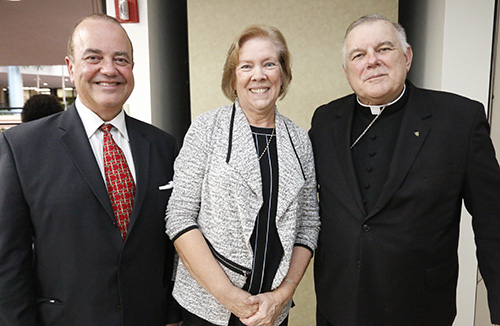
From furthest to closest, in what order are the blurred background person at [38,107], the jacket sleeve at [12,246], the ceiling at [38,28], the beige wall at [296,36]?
the ceiling at [38,28], the beige wall at [296,36], the blurred background person at [38,107], the jacket sleeve at [12,246]

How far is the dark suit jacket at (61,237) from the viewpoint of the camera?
122 centimetres

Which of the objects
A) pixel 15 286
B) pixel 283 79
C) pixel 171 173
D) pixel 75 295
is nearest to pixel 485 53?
pixel 283 79

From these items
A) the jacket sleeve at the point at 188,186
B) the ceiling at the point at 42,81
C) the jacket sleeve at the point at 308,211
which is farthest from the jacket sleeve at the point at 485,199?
the ceiling at the point at 42,81

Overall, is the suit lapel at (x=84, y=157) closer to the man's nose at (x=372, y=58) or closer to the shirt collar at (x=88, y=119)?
the shirt collar at (x=88, y=119)

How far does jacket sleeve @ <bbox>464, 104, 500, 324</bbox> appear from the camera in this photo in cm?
138

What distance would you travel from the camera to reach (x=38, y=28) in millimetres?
2932

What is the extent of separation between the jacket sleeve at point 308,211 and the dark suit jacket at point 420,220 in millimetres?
86

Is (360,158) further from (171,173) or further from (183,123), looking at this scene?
(183,123)

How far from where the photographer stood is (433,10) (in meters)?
2.38

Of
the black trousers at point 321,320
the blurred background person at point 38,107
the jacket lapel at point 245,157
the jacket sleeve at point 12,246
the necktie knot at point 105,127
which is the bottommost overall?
the black trousers at point 321,320

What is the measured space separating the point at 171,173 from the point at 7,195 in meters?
0.61

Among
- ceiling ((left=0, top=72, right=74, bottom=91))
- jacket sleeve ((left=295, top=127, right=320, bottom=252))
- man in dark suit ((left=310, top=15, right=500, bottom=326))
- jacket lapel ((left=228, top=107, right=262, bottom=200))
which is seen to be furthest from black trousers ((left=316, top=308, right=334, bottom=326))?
ceiling ((left=0, top=72, right=74, bottom=91))

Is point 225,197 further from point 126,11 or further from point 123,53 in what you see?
point 126,11

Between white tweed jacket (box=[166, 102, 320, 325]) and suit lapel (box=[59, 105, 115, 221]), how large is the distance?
264 mm
